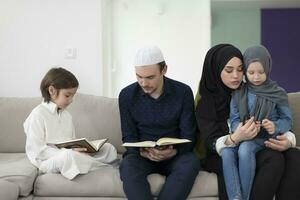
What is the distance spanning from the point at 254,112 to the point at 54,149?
1.11 metres

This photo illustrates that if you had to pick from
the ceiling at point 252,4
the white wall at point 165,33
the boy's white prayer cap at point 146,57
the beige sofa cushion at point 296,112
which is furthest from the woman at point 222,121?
the ceiling at point 252,4

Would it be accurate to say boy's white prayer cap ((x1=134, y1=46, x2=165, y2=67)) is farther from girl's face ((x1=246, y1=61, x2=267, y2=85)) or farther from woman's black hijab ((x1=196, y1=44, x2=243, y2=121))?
girl's face ((x1=246, y1=61, x2=267, y2=85))

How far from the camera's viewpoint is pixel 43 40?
3.43m

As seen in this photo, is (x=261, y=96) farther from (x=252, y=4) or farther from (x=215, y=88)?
(x=252, y=4)

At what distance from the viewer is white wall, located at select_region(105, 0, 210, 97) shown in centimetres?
451

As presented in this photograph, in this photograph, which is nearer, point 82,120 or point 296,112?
point 296,112

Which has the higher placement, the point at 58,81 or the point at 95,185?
the point at 58,81

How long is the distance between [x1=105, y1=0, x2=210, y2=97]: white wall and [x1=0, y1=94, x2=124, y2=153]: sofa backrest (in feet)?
5.58

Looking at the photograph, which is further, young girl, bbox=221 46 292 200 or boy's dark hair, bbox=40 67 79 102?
boy's dark hair, bbox=40 67 79 102

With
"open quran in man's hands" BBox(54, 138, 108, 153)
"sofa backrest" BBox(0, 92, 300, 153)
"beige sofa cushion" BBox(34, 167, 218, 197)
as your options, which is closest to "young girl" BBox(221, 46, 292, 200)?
"beige sofa cushion" BBox(34, 167, 218, 197)

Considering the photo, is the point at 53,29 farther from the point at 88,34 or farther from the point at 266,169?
the point at 266,169

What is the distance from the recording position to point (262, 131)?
2.11 metres

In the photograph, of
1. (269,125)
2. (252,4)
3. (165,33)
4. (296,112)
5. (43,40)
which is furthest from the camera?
(252,4)

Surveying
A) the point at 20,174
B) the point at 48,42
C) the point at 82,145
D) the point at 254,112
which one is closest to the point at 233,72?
the point at 254,112
